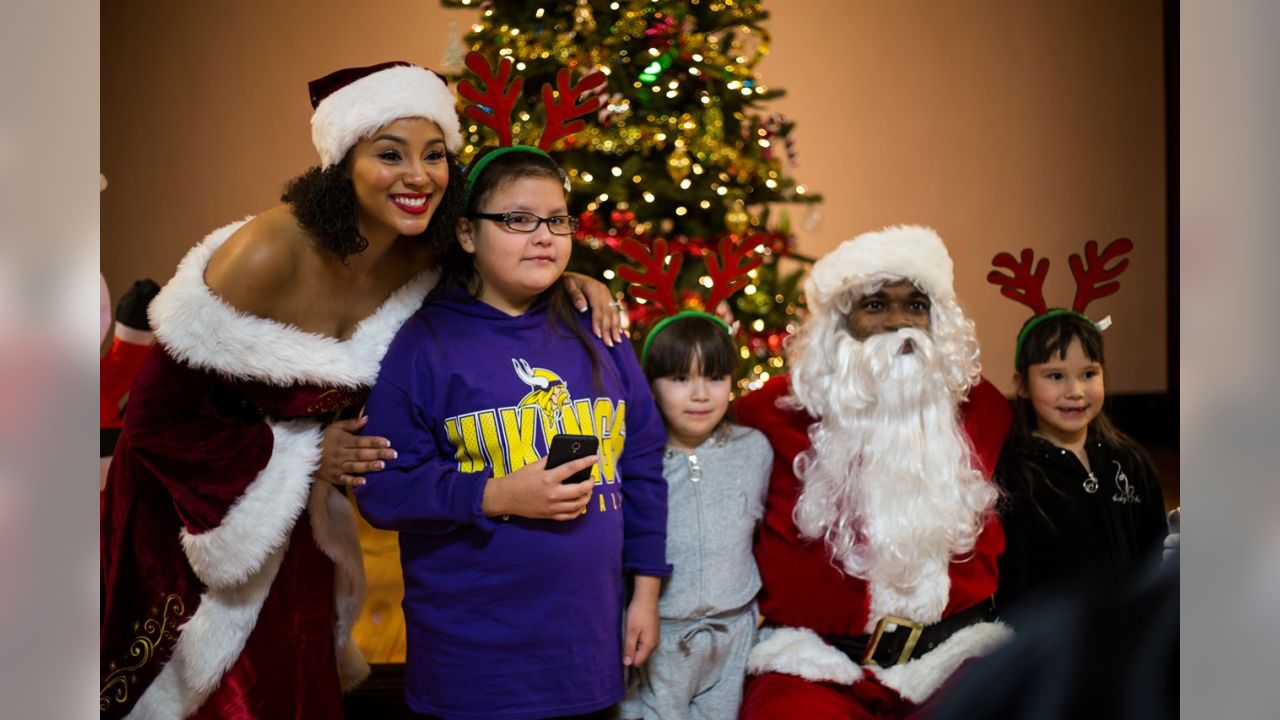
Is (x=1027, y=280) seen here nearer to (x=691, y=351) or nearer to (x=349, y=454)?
(x=691, y=351)

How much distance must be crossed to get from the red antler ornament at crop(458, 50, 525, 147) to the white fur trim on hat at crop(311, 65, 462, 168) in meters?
0.15

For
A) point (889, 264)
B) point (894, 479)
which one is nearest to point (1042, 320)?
point (889, 264)

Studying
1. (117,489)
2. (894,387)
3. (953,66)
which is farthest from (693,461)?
(953,66)

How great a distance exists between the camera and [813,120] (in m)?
7.08

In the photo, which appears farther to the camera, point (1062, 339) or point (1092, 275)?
point (1092, 275)

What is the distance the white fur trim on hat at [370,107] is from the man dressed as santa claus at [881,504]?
3.45ft

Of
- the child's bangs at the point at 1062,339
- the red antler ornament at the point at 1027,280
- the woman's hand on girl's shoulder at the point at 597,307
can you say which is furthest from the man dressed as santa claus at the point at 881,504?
the woman's hand on girl's shoulder at the point at 597,307

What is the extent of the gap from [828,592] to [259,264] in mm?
1466

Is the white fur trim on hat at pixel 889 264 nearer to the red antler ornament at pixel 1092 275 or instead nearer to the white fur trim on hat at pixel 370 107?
the red antler ornament at pixel 1092 275

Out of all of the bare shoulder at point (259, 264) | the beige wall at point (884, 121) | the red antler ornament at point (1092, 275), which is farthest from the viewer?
the beige wall at point (884, 121)

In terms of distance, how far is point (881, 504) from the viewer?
2318mm

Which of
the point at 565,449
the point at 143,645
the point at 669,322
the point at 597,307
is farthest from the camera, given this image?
the point at 669,322

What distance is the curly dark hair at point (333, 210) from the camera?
6.84 feet

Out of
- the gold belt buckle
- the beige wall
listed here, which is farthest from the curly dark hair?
the beige wall
